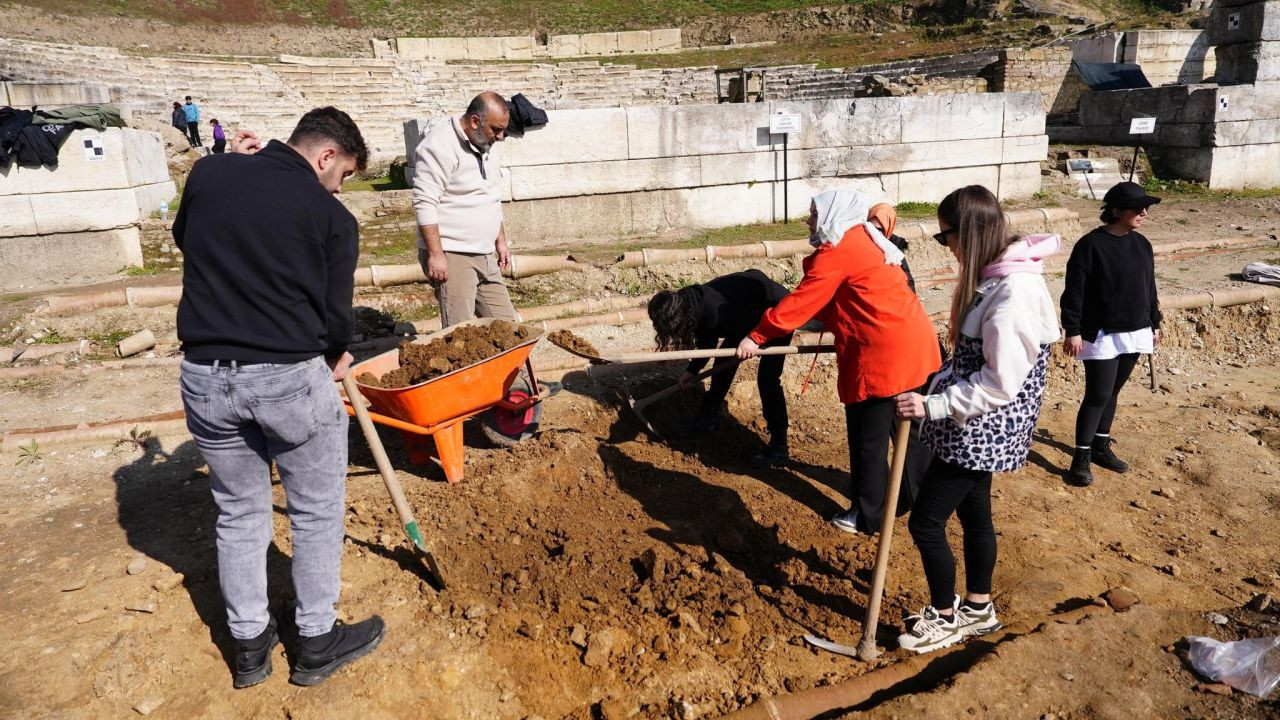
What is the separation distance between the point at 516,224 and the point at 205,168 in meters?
7.25

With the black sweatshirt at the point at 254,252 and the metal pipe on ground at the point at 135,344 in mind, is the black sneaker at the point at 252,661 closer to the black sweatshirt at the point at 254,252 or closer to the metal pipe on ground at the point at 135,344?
the black sweatshirt at the point at 254,252

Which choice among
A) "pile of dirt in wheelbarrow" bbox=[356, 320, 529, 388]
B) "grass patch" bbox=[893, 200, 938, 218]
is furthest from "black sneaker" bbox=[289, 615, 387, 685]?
"grass patch" bbox=[893, 200, 938, 218]

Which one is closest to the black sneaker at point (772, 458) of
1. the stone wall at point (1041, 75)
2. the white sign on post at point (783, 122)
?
the white sign on post at point (783, 122)

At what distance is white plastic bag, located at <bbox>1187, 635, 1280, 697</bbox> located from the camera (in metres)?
2.87

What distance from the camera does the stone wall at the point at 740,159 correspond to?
32.0ft

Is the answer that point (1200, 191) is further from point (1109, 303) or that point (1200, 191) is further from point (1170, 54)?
point (1109, 303)

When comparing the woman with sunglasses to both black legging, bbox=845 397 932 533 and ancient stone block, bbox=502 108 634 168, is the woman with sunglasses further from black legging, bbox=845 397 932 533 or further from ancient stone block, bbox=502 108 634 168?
ancient stone block, bbox=502 108 634 168

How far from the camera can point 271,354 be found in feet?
8.59

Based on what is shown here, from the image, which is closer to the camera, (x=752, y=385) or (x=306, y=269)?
(x=306, y=269)

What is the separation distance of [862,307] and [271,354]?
2445 mm

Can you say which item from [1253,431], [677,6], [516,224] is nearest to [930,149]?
[516,224]

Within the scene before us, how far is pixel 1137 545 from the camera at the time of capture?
4.23 meters

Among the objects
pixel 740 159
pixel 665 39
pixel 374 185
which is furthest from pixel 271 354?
pixel 665 39

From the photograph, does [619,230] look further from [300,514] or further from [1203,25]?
[1203,25]
